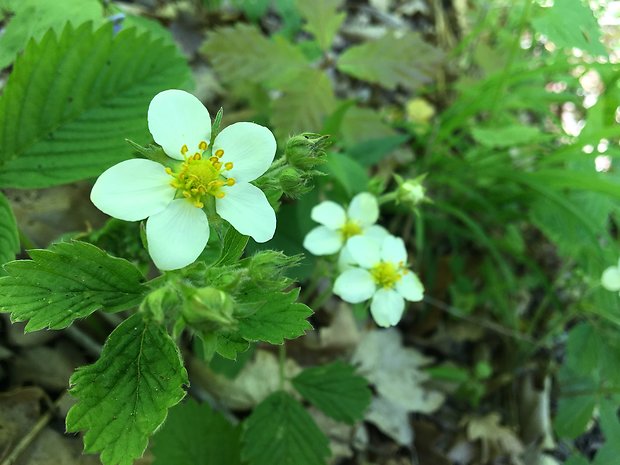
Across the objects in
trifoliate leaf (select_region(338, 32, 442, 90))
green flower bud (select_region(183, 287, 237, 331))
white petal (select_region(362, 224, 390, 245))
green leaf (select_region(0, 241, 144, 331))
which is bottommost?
white petal (select_region(362, 224, 390, 245))

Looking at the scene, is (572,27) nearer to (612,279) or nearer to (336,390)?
(612,279)

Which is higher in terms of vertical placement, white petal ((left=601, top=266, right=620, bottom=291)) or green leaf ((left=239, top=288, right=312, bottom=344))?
green leaf ((left=239, top=288, right=312, bottom=344))

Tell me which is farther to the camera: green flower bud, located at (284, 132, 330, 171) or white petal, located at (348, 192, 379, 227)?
white petal, located at (348, 192, 379, 227)

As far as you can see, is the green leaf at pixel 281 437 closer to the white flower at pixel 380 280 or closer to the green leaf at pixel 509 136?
the white flower at pixel 380 280

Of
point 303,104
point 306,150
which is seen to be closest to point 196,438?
point 306,150

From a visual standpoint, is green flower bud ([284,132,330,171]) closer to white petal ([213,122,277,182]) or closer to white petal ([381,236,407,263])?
white petal ([213,122,277,182])

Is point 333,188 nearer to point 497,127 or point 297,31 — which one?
point 497,127

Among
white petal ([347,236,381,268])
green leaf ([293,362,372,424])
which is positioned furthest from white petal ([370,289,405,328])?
green leaf ([293,362,372,424])

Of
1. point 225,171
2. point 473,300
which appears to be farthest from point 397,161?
point 225,171
